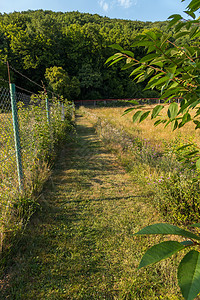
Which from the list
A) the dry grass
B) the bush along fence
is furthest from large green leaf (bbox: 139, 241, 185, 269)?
the dry grass

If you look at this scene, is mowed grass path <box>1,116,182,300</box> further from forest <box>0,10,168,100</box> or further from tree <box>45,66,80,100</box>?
forest <box>0,10,168,100</box>

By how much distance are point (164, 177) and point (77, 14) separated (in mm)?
86737

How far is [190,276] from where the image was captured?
1.39 ft

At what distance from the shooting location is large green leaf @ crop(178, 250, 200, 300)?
1.31 feet

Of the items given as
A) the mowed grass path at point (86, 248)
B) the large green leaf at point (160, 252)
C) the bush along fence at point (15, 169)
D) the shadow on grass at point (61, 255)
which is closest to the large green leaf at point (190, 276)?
the large green leaf at point (160, 252)

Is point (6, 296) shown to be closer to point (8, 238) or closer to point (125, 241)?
point (8, 238)

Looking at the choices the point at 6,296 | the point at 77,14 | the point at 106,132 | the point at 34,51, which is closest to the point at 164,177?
the point at 6,296

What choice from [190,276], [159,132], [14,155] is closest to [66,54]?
[159,132]

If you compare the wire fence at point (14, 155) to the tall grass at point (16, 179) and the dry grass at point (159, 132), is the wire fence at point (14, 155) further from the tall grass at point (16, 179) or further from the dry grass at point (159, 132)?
the dry grass at point (159, 132)

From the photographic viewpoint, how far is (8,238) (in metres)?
2.37

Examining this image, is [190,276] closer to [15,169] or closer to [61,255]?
[61,255]

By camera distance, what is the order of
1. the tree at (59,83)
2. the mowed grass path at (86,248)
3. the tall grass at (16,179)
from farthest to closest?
the tree at (59,83)
the tall grass at (16,179)
the mowed grass path at (86,248)

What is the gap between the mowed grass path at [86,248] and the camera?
6.43ft

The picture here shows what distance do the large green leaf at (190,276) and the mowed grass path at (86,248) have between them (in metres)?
1.72
